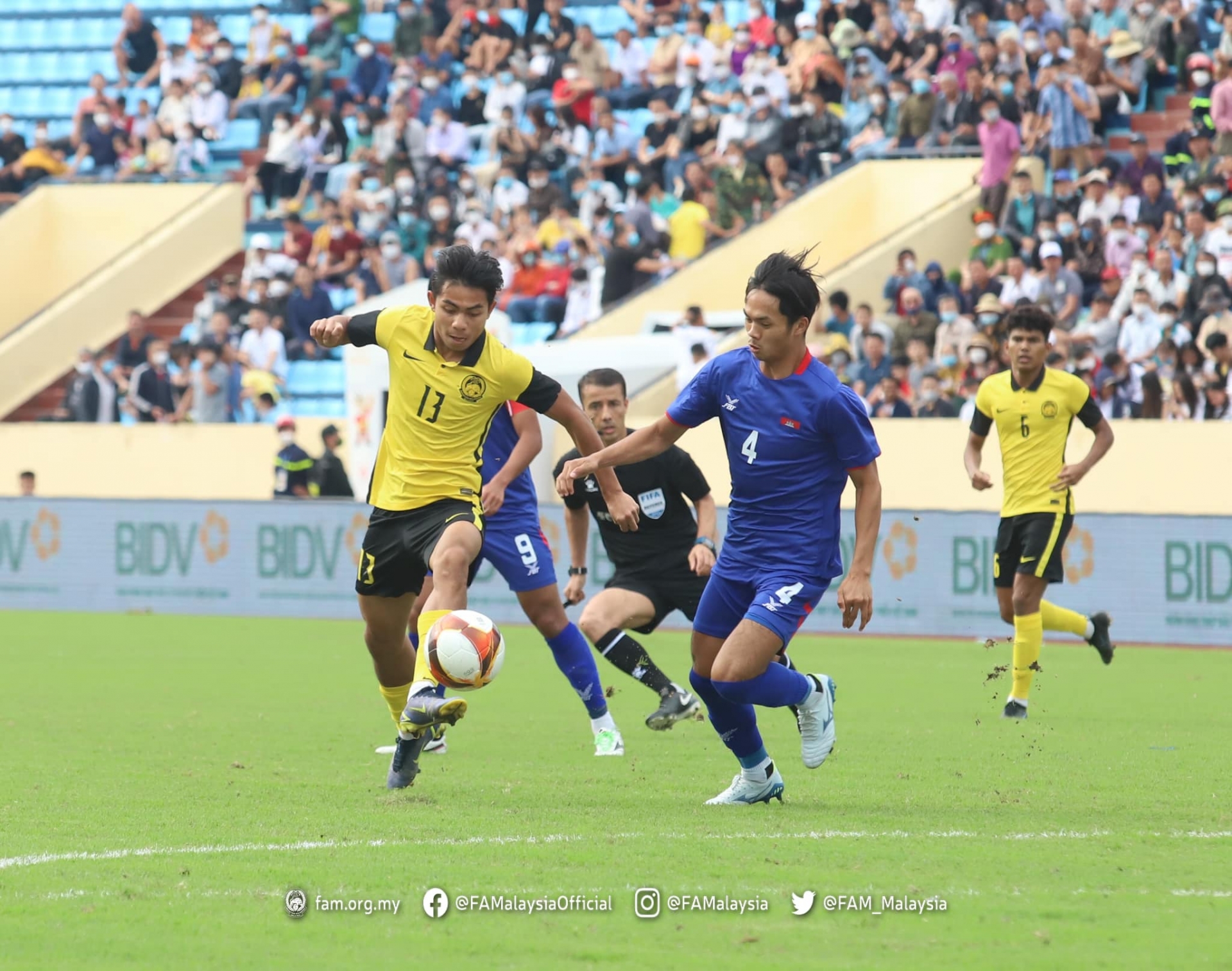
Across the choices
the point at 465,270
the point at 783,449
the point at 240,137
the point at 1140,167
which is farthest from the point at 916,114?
the point at 783,449

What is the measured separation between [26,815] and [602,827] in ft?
7.22

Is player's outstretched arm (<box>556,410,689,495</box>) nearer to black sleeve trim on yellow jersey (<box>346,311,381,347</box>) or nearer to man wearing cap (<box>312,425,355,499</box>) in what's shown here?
black sleeve trim on yellow jersey (<box>346,311,381,347</box>)

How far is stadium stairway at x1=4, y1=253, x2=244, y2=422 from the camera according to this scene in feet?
95.9

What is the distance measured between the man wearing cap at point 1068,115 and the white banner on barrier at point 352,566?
6066 mm

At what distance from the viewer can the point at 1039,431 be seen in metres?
12.0

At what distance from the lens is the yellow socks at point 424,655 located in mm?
7637

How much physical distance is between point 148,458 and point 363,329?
1781 cm

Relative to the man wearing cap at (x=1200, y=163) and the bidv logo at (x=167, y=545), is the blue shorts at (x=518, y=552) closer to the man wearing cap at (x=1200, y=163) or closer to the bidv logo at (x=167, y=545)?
the bidv logo at (x=167, y=545)

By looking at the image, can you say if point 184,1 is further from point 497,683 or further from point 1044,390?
point 1044,390

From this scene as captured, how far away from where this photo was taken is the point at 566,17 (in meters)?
28.7

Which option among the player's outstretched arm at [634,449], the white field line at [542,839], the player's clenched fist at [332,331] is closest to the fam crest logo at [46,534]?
the player's clenched fist at [332,331]

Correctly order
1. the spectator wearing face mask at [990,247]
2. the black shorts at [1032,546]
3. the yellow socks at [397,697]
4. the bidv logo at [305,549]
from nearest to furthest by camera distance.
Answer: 1. the yellow socks at [397,697]
2. the black shorts at [1032,546]
3. the bidv logo at [305,549]
4. the spectator wearing face mask at [990,247]

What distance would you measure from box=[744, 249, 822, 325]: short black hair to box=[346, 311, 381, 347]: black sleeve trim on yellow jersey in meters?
1.78

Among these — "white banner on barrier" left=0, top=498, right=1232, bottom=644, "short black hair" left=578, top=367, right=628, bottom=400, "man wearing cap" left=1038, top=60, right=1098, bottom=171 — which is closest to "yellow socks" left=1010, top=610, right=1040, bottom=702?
"short black hair" left=578, top=367, right=628, bottom=400
